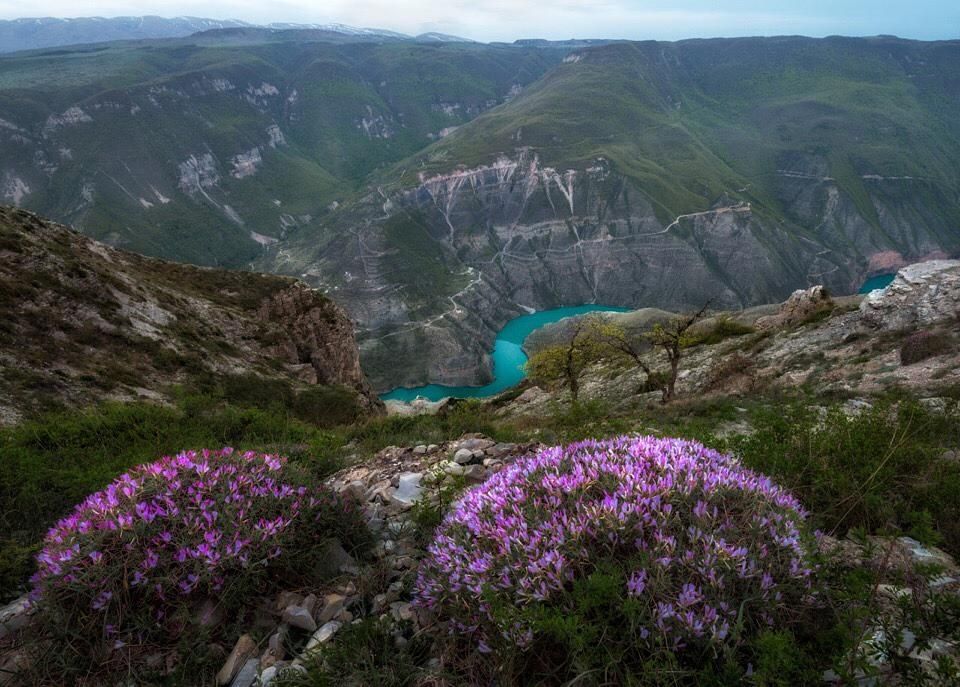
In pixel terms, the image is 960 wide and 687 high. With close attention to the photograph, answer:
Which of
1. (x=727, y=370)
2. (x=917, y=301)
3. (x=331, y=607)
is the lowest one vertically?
(x=727, y=370)

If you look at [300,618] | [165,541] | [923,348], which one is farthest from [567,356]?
[165,541]

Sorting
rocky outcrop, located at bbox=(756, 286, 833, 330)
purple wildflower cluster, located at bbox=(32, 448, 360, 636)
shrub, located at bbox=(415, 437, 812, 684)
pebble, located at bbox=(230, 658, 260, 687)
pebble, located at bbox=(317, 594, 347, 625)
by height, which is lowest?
rocky outcrop, located at bbox=(756, 286, 833, 330)

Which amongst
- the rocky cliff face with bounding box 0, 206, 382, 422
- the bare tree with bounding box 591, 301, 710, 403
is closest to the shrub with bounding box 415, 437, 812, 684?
the rocky cliff face with bounding box 0, 206, 382, 422

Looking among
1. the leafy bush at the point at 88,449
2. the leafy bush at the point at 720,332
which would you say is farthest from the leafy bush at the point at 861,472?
the leafy bush at the point at 720,332

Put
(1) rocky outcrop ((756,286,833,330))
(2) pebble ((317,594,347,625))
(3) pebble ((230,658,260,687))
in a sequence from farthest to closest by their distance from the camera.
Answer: (1) rocky outcrop ((756,286,833,330))
(2) pebble ((317,594,347,625))
(3) pebble ((230,658,260,687))

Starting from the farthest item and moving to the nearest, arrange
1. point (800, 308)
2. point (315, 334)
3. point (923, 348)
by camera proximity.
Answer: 1. point (315, 334)
2. point (800, 308)
3. point (923, 348)

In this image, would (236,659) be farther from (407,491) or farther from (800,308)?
(800,308)

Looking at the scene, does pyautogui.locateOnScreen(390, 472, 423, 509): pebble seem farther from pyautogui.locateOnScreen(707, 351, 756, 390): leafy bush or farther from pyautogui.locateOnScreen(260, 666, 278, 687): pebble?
pyautogui.locateOnScreen(707, 351, 756, 390): leafy bush
